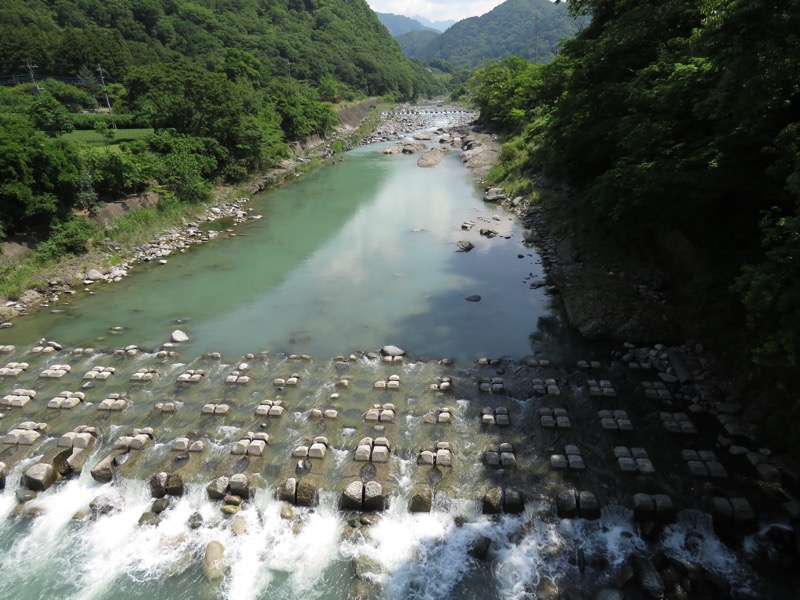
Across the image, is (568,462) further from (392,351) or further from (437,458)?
(392,351)

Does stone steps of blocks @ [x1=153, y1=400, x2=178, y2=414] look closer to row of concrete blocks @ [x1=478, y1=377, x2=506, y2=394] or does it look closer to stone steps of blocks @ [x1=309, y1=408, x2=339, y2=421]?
stone steps of blocks @ [x1=309, y1=408, x2=339, y2=421]

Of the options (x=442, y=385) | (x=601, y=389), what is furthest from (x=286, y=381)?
(x=601, y=389)

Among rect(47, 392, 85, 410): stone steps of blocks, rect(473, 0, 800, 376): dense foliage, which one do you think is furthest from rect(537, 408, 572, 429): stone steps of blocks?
rect(47, 392, 85, 410): stone steps of blocks

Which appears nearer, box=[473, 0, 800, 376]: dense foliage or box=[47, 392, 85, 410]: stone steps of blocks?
box=[473, 0, 800, 376]: dense foliage

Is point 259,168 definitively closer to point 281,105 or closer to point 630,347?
point 281,105

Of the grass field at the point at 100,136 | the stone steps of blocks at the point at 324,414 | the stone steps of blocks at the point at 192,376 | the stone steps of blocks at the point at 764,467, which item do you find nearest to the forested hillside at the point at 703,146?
the stone steps of blocks at the point at 764,467

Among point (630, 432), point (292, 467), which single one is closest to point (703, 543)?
point (630, 432)
